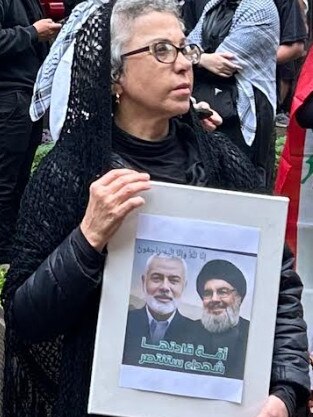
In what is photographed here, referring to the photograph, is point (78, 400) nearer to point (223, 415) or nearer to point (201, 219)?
point (223, 415)

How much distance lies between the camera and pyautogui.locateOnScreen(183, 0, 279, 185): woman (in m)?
4.76

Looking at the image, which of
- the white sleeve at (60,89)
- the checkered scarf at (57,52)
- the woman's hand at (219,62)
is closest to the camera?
the white sleeve at (60,89)

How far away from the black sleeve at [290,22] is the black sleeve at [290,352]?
284cm

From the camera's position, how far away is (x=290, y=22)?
526 cm

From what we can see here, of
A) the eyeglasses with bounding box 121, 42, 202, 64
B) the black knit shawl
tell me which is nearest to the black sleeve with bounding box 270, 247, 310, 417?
the black knit shawl

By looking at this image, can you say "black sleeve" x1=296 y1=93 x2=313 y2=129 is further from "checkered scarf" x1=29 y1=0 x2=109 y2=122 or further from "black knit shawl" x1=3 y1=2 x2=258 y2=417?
"black knit shawl" x1=3 y1=2 x2=258 y2=417

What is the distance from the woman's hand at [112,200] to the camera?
7.57 feet

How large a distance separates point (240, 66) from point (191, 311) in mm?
2591

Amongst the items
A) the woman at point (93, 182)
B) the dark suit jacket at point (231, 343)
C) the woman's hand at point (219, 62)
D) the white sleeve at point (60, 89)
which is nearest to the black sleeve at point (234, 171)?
the woman at point (93, 182)

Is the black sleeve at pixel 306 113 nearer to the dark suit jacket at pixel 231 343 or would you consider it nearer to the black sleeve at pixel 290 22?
the black sleeve at pixel 290 22

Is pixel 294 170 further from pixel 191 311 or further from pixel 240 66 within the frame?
pixel 191 311

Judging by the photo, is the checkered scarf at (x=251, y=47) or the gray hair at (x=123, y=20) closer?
the gray hair at (x=123, y=20)

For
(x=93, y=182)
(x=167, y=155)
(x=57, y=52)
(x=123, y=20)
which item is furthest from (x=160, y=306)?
(x=57, y=52)

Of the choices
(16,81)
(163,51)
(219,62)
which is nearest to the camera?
(163,51)
